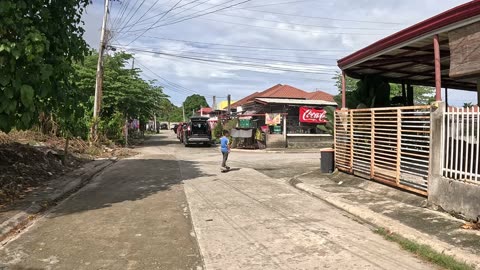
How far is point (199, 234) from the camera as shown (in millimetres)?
6938

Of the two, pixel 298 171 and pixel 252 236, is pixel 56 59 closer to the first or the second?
pixel 252 236

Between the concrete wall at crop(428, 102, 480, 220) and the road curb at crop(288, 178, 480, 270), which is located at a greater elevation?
the concrete wall at crop(428, 102, 480, 220)

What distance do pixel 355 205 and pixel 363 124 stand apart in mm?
3638

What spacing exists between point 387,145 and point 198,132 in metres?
22.3

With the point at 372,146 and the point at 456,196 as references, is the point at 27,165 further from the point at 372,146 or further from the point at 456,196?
the point at 456,196

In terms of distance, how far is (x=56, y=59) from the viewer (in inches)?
323

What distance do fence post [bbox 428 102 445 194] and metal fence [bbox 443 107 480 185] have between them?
74 millimetres

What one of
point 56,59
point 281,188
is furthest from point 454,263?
point 56,59

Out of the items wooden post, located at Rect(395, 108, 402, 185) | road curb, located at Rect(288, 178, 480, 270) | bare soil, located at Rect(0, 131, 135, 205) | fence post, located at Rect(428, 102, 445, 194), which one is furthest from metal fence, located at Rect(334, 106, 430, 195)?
bare soil, located at Rect(0, 131, 135, 205)

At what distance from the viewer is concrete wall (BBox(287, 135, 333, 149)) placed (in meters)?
28.2

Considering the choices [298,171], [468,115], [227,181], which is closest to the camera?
[468,115]

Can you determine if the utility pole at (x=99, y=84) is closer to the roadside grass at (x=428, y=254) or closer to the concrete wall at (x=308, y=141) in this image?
the concrete wall at (x=308, y=141)

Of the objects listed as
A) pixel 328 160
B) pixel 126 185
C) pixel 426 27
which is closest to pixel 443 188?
pixel 426 27

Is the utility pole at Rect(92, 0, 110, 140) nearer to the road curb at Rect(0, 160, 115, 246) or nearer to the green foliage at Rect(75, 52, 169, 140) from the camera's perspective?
the green foliage at Rect(75, 52, 169, 140)
